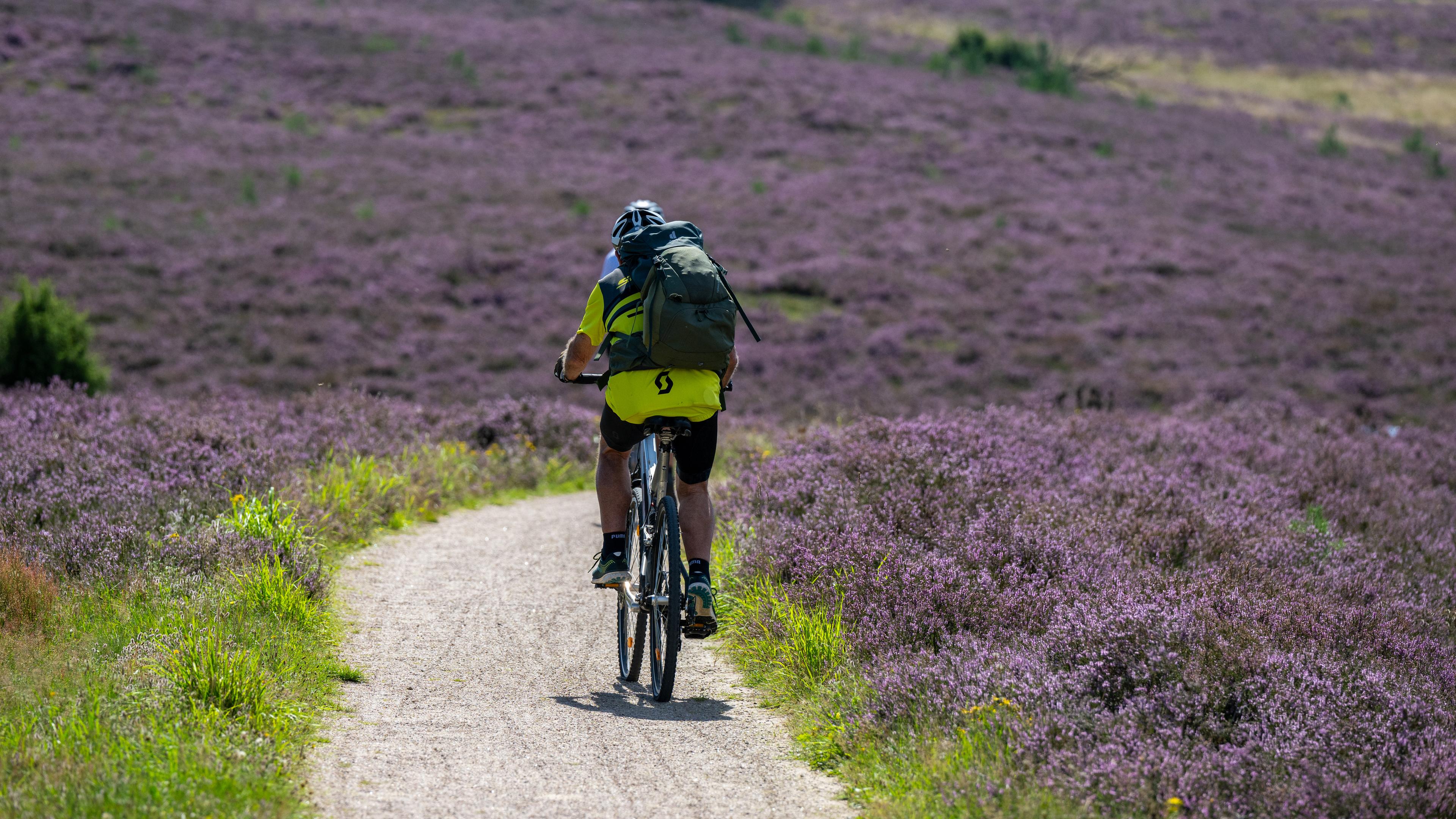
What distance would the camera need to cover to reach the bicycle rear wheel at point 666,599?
16.0ft

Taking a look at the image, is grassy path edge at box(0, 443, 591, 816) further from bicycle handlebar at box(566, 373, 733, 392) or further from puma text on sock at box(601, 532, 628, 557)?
bicycle handlebar at box(566, 373, 733, 392)

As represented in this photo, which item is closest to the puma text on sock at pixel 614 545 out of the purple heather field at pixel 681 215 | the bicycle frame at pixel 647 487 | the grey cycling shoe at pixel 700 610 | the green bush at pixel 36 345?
the bicycle frame at pixel 647 487

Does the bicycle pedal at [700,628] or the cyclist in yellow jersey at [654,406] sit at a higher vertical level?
the cyclist in yellow jersey at [654,406]

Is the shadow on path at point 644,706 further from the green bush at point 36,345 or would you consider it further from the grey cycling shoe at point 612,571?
the green bush at point 36,345

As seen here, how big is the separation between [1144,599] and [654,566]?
236 centimetres

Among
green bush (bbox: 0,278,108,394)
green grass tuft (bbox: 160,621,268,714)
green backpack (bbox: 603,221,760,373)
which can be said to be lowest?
green bush (bbox: 0,278,108,394)

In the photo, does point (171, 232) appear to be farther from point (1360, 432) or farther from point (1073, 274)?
point (1360, 432)

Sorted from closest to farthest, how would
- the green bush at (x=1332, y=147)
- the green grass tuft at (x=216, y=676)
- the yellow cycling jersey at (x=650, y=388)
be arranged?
1. the green grass tuft at (x=216, y=676)
2. the yellow cycling jersey at (x=650, y=388)
3. the green bush at (x=1332, y=147)

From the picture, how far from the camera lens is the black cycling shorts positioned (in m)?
5.07

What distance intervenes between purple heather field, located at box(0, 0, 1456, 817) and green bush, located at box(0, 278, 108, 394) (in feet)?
11.7

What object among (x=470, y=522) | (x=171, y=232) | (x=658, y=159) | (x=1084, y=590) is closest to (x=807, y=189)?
(x=658, y=159)

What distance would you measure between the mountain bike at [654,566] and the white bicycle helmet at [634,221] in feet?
2.45

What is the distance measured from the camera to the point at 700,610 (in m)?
4.97

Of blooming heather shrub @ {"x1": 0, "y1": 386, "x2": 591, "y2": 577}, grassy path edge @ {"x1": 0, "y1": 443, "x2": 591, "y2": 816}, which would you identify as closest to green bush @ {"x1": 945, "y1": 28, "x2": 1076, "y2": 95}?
blooming heather shrub @ {"x1": 0, "y1": 386, "x2": 591, "y2": 577}
